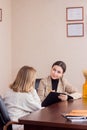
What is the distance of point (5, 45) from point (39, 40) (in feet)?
1.82

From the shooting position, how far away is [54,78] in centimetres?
326

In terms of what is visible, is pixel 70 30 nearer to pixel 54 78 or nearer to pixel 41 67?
pixel 41 67

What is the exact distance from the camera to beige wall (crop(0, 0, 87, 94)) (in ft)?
14.6

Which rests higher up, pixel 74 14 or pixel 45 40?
pixel 74 14

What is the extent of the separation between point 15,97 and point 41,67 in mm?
2217

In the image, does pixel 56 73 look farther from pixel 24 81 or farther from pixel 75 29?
pixel 75 29

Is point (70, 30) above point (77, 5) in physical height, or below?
below

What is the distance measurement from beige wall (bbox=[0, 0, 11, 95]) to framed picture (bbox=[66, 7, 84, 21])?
3.23ft

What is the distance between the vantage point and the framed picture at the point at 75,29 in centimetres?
441

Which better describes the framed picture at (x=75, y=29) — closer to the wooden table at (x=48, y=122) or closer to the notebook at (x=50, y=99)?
the notebook at (x=50, y=99)

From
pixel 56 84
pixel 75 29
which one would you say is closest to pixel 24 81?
pixel 56 84

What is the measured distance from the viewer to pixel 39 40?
4.66 m

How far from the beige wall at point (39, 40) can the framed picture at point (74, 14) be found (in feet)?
0.18

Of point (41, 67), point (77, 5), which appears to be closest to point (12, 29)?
point (41, 67)
